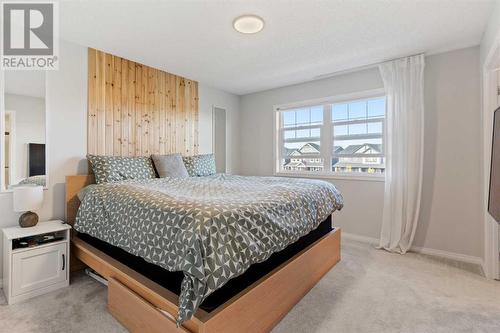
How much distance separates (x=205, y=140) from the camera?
13.6 feet

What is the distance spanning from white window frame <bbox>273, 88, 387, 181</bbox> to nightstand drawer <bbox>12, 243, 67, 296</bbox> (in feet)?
10.2

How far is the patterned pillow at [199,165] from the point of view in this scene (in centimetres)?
336

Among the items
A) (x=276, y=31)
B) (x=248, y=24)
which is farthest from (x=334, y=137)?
(x=248, y=24)

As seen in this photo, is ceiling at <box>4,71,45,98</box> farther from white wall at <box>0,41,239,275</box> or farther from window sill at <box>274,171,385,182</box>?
window sill at <box>274,171,385,182</box>

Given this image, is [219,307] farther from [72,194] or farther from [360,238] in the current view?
[360,238]

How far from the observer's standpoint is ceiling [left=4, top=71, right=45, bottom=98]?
223 cm

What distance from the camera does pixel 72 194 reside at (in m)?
2.49

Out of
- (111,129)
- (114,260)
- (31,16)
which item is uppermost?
(31,16)

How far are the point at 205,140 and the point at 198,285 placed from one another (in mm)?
3212

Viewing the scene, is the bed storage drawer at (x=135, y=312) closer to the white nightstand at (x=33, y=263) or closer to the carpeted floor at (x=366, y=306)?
the carpeted floor at (x=366, y=306)

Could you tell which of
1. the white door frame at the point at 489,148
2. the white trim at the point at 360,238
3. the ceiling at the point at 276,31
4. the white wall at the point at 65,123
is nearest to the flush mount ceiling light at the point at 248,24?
the ceiling at the point at 276,31

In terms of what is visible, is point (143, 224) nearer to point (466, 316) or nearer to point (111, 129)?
point (111, 129)

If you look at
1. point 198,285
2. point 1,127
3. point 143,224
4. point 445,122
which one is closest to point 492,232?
point 445,122

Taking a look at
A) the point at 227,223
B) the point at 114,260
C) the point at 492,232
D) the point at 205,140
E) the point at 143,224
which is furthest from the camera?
the point at 205,140
